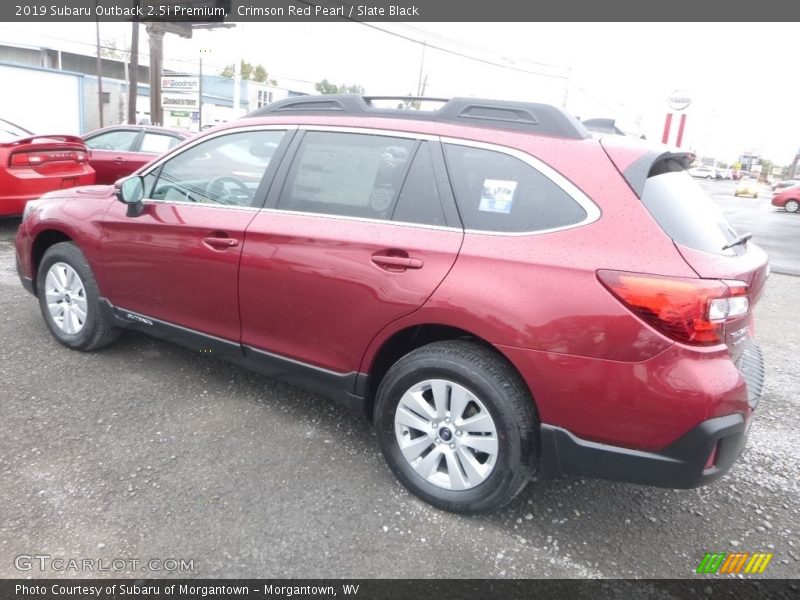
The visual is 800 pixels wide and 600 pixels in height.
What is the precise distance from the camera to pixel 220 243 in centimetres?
304

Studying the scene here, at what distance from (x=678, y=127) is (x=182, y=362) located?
11.7 metres

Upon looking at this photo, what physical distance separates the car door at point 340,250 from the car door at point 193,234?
147mm

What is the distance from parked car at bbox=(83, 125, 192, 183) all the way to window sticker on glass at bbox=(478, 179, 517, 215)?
25.2 feet

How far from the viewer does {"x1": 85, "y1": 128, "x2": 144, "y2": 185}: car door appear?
896cm

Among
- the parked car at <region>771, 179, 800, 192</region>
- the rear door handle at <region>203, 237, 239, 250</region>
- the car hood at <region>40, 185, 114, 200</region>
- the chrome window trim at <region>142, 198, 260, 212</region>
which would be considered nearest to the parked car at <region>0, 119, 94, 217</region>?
the car hood at <region>40, 185, 114, 200</region>

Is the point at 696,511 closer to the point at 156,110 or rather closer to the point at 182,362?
the point at 182,362

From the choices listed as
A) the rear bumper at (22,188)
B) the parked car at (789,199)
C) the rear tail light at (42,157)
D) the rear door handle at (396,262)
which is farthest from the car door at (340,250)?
the parked car at (789,199)

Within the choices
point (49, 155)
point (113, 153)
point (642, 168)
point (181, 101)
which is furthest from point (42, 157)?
point (181, 101)

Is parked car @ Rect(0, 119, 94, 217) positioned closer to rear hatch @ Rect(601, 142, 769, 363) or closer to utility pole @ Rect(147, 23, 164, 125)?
rear hatch @ Rect(601, 142, 769, 363)

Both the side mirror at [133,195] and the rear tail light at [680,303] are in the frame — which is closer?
the rear tail light at [680,303]

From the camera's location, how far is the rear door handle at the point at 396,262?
2475mm

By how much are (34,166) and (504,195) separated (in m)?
6.39

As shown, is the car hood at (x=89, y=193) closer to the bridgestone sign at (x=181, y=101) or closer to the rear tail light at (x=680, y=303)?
the rear tail light at (x=680, y=303)

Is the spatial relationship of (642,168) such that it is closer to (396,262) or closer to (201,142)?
(396,262)
